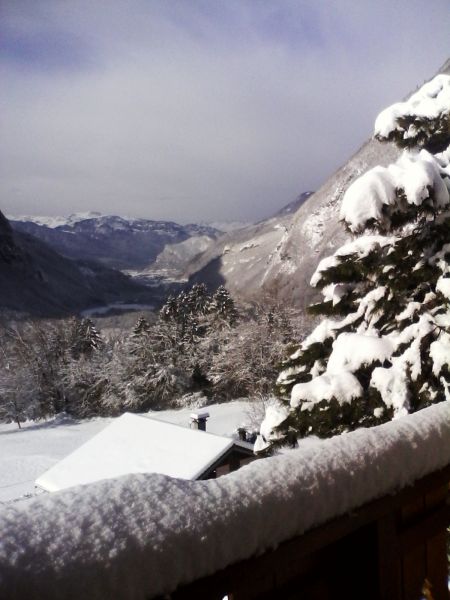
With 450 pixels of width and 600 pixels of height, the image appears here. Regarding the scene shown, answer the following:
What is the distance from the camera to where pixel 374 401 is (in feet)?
17.7

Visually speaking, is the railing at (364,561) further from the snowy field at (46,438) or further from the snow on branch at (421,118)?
the snowy field at (46,438)

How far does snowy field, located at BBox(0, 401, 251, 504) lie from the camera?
26219 mm

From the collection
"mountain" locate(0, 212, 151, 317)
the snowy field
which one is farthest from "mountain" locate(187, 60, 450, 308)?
"mountain" locate(0, 212, 151, 317)

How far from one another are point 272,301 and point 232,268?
82.2 meters

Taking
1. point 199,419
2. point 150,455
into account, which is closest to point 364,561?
point 150,455

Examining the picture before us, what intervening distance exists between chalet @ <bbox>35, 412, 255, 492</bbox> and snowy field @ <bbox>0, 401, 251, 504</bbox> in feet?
20.7

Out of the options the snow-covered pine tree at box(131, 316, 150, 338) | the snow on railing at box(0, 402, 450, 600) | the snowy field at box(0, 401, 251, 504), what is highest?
the snow on railing at box(0, 402, 450, 600)

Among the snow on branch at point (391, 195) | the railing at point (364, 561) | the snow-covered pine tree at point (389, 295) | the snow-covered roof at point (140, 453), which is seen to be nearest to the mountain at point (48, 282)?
the snow-covered roof at point (140, 453)

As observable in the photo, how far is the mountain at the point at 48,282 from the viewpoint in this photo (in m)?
116

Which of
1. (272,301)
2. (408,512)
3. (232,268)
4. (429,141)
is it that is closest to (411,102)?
(429,141)

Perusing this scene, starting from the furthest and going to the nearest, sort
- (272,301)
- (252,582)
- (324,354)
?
(272,301) → (324,354) → (252,582)

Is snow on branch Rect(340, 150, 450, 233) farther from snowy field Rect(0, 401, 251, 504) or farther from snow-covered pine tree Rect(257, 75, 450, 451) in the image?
snowy field Rect(0, 401, 251, 504)

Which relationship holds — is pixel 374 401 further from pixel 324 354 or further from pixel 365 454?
pixel 365 454

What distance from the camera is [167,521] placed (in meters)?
1.05
